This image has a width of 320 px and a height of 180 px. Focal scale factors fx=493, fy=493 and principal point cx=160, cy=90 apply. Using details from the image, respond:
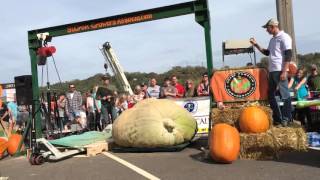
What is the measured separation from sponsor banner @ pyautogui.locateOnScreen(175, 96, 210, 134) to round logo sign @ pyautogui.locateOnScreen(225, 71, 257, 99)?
11.4 feet

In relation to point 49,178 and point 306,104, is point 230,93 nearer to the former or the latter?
point 306,104

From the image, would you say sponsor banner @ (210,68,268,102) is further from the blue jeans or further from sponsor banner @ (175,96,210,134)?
sponsor banner @ (175,96,210,134)

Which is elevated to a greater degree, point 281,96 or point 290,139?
point 281,96

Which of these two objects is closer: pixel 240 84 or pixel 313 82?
pixel 240 84

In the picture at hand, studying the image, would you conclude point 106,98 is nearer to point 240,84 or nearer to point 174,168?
point 240,84

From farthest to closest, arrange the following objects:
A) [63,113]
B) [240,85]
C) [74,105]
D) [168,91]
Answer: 1. [63,113]
2. [74,105]
3. [168,91]
4. [240,85]

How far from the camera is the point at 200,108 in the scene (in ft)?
45.8

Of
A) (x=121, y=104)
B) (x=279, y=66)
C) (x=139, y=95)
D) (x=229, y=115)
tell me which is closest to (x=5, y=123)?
(x=121, y=104)

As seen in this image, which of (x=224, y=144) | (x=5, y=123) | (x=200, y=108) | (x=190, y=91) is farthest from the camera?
(x=5, y=123)

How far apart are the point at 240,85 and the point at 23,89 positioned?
17.4 feet

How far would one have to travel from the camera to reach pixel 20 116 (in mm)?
18078

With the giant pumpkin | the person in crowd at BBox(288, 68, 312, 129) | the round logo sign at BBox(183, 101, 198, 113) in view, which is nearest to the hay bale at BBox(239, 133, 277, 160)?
the giant pumpkin

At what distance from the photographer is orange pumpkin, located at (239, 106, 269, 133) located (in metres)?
9.09

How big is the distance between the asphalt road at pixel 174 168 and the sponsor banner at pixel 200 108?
3141mm
